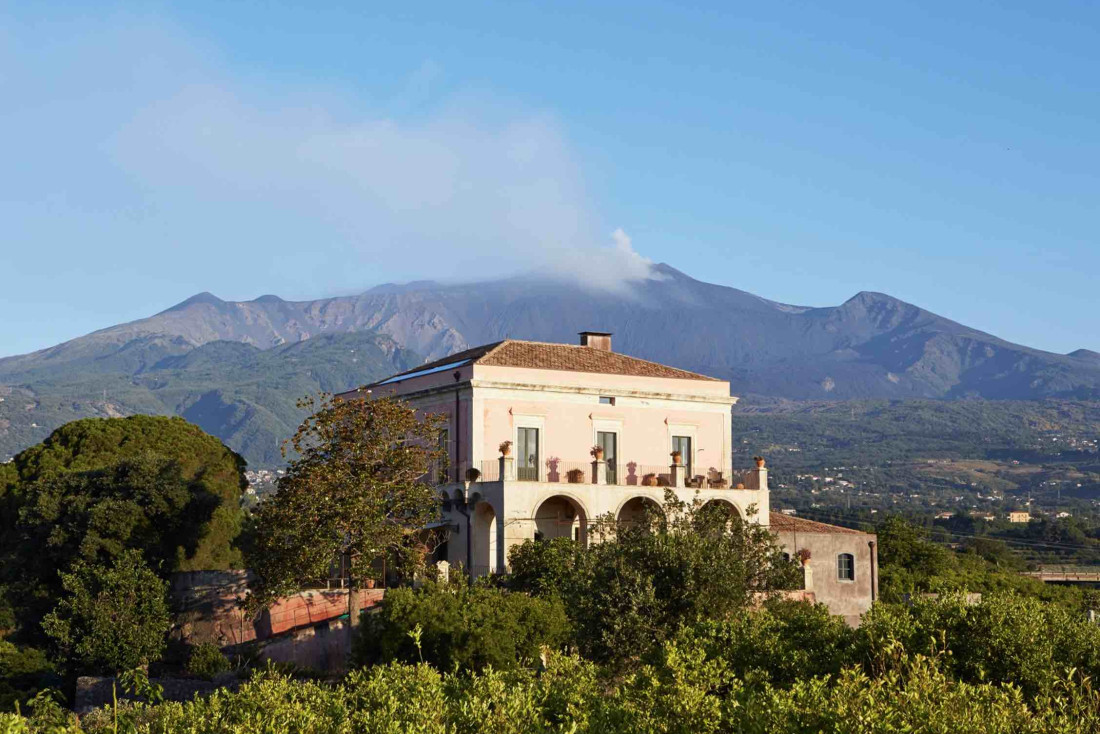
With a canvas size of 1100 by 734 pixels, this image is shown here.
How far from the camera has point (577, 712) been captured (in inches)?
761

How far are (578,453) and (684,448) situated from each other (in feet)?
13.6

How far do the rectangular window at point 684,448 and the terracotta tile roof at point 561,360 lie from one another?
2060 mm

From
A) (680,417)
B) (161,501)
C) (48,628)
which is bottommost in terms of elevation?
(48,628)

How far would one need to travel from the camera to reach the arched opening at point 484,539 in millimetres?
43938

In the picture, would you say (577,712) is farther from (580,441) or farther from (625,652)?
(580,441)

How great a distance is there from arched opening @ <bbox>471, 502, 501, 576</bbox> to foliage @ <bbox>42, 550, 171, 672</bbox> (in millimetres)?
9194

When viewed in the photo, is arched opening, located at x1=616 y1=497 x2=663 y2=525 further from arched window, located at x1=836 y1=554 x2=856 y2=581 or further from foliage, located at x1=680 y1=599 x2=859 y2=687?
foliage, located at x1=680 y1=599 x2=859 y2=687

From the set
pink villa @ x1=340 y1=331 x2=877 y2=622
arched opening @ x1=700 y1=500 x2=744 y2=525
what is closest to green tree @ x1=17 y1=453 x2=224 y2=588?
pink villa @ x1=340 y1=331 x2=877 y2=622

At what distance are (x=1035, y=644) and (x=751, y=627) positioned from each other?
5.34 meters

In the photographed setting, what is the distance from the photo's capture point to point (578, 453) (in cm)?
4638

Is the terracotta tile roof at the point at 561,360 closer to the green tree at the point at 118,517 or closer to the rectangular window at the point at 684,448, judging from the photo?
the rectangular window at the point at 684,448

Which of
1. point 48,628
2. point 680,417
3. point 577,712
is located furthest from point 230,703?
point 680,417

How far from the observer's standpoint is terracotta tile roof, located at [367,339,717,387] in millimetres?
46688

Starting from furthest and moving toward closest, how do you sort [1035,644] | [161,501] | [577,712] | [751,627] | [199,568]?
1. [199,568]
2. [161,501]
3. [751,627]
4. [1035,644]
5. [577,712]
